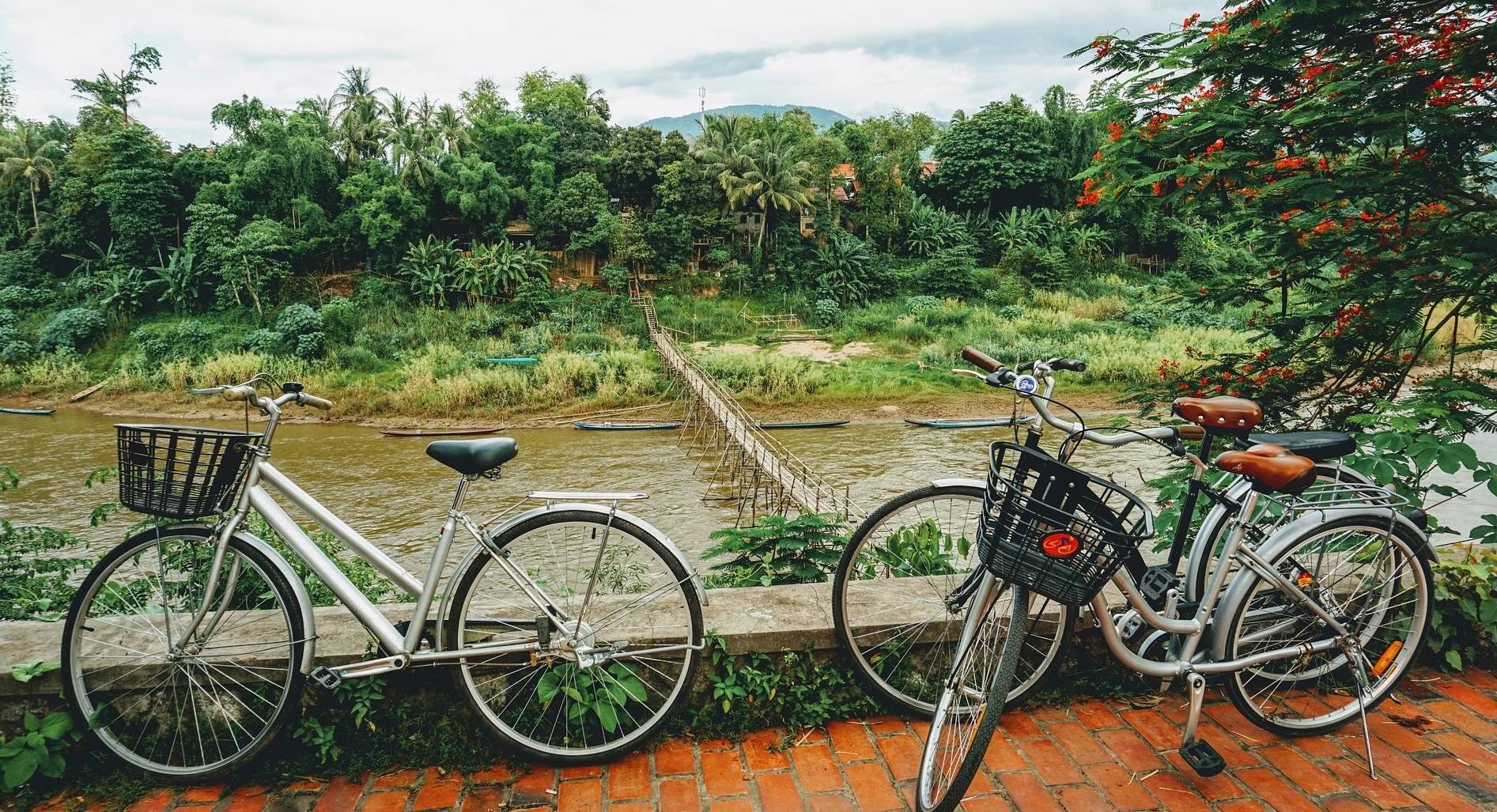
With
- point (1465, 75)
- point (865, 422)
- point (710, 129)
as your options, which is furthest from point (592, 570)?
point (710, 129)

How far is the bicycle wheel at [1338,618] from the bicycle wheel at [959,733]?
64cm

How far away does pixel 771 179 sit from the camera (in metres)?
26.3

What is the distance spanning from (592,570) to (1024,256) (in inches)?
1082

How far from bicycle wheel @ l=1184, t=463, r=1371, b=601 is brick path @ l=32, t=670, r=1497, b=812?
42 centimetres

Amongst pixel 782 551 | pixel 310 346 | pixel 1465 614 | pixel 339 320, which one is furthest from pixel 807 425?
pixel 1465 614

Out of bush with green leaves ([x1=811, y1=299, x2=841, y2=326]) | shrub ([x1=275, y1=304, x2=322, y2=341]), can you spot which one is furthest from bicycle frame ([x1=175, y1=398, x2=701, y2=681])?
bush with green leaves ([x1=811, y1=299, x2=841, y2=326])

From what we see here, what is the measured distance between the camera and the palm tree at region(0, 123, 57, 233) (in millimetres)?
25016

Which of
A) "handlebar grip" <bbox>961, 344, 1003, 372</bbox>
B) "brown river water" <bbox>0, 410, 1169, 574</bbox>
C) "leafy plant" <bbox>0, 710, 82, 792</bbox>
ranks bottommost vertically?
"brown river water" <bbox>0, 410, 1169, 574</bbox>

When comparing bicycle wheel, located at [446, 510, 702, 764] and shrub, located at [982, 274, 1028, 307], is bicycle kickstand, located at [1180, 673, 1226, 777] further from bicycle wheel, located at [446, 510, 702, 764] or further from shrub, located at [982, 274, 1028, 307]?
shrub, located at [982, 274, 1028, 307]

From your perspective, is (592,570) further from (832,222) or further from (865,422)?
(832,222)

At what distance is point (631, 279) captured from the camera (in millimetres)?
25125

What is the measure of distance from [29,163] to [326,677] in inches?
1259

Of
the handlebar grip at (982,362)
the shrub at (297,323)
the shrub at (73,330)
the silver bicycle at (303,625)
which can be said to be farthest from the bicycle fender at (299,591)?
the shrub at (73,330)

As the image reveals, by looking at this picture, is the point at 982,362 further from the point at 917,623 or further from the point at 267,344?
the point at 267,344
